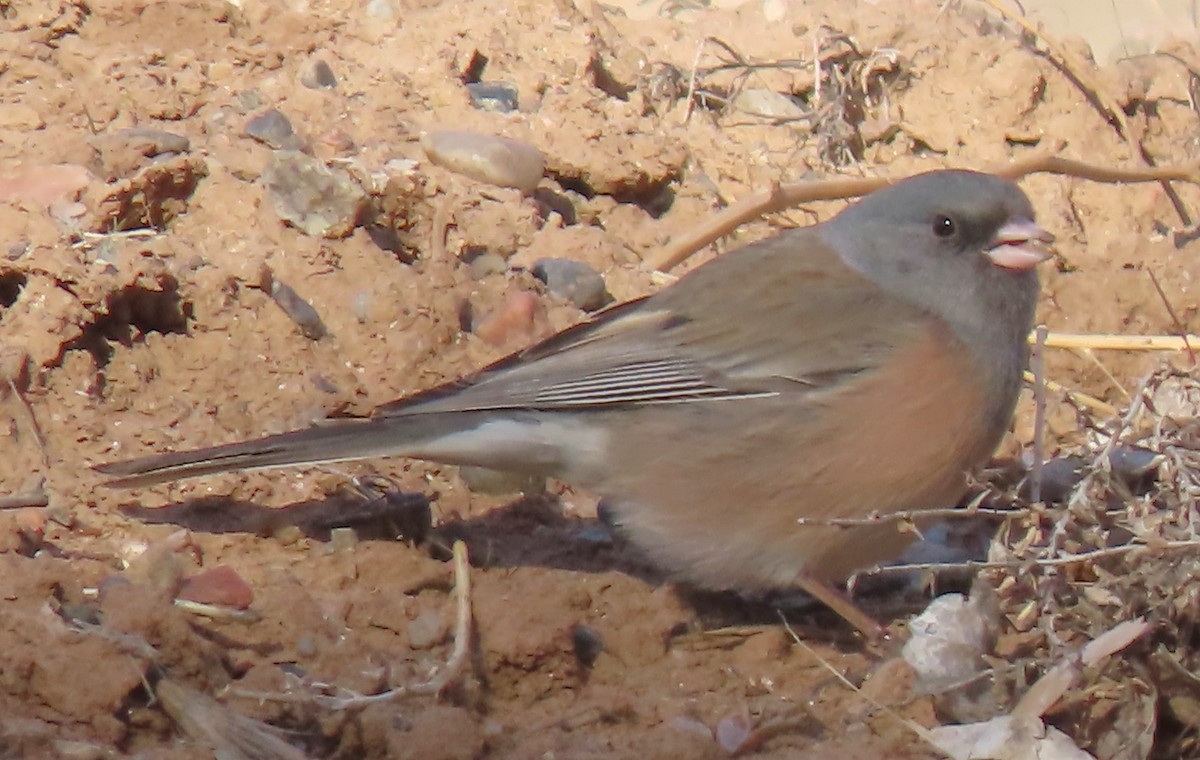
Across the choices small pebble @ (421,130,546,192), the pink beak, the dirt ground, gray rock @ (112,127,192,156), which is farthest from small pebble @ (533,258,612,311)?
the pink beak

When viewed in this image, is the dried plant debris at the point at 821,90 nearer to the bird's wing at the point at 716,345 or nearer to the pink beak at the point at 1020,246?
the bird's wing at the point at 716,345

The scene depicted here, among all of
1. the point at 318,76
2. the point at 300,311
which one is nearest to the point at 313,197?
the point at 300,311

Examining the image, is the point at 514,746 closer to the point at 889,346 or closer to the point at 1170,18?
the point at 889,346

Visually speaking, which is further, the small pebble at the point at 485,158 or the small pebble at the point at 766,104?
the small pebble at the point at 766,104

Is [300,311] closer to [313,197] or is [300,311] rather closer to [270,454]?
[313,197]

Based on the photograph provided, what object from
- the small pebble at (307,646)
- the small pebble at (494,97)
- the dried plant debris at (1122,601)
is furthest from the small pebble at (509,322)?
the dried plant debris at (1122,601)

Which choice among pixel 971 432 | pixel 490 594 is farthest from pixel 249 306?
pixel 971 432
